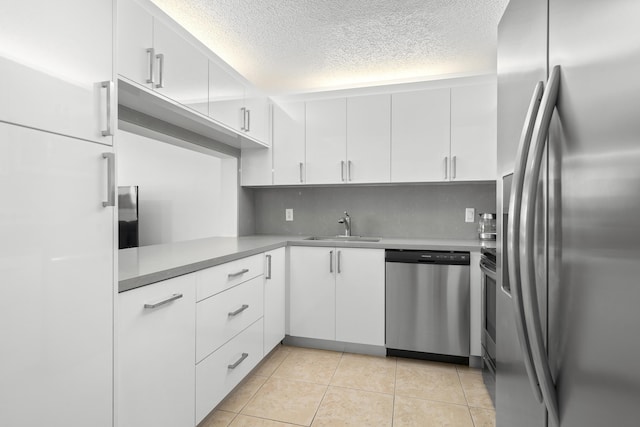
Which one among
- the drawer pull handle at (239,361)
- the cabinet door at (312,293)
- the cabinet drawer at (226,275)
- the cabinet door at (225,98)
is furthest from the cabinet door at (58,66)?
the cabinet door at (312,293)

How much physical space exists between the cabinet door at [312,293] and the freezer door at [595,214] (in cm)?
208

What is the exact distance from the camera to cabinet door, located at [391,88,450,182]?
271 cm

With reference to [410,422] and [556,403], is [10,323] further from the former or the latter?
[410,422]

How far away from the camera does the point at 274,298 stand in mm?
2535

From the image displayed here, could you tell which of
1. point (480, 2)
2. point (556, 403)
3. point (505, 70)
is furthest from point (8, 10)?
point (480, 2)

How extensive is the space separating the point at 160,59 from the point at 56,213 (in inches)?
42.4

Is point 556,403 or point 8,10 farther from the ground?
point 8,10

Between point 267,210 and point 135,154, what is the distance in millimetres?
1301

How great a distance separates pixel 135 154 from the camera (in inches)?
117

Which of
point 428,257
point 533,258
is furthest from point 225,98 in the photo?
point 533,258

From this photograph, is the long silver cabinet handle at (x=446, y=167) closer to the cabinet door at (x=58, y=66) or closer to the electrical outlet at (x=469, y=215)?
the electrical outlet at (x=469, y=215)

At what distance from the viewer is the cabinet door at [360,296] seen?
8.46 ft

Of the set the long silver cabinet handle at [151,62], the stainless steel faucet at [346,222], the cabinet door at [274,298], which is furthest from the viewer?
the stainless steel faucet at [346,222]

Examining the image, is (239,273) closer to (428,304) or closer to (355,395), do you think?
(355,395)
